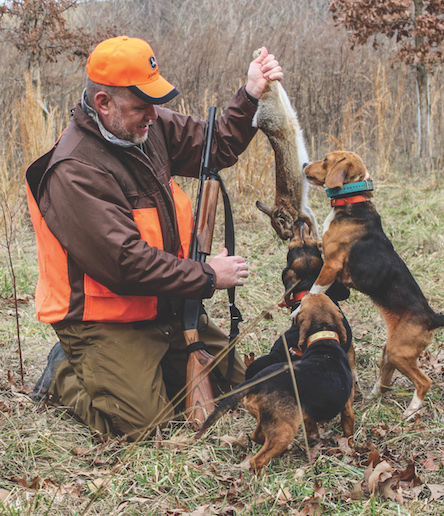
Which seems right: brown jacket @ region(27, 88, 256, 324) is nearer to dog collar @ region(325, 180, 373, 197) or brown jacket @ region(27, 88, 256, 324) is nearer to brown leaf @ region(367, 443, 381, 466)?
dog collar @ region(325, 180, 373, 197)

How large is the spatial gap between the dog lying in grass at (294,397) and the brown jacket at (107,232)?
2.49 feet

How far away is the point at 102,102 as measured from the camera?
140 inches

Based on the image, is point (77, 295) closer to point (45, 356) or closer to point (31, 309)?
point (45, 356)

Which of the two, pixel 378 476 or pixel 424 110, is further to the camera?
pixel 424 110

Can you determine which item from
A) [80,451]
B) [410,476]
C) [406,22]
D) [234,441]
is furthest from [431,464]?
[406,22]

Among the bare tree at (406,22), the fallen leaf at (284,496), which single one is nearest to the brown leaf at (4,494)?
the fallen leaf at (284,496)

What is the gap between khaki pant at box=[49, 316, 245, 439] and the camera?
3.68m

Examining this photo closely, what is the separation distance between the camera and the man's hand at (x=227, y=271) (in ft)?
12.1

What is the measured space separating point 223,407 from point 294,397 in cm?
45

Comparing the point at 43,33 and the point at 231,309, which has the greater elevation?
the point at 43,33

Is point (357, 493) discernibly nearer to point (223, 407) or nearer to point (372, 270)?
point (223, 407)

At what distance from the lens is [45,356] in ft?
16.4

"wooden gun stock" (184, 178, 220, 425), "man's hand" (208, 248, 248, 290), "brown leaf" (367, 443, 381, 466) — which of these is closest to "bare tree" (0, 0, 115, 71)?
"wooden gun stock" (184, 178, 220, 425)

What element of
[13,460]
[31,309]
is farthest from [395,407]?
[31,309]
